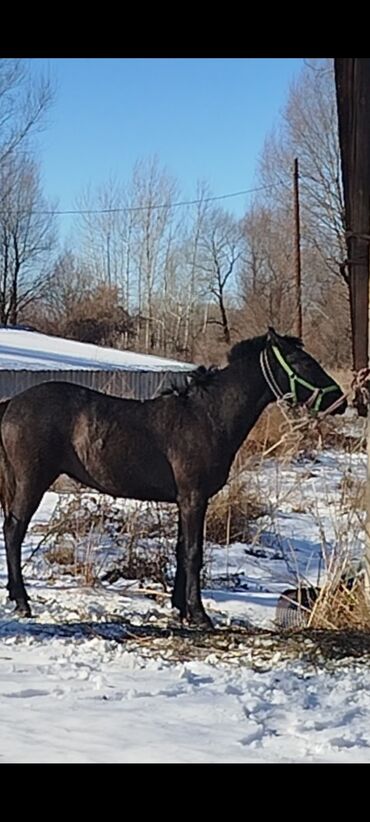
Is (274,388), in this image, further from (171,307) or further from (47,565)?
(171,307)

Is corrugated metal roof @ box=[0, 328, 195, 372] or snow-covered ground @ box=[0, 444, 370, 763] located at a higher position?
corrugated metal roof @ box=[0, 328, 195, 372]

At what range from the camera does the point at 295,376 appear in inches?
225

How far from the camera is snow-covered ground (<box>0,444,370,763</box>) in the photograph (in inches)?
126

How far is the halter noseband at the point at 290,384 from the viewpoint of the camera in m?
5.71

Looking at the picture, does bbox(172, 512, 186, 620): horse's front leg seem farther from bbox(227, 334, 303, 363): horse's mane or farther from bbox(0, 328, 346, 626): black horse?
bbox(227, 334, 303, 363): horse's mane

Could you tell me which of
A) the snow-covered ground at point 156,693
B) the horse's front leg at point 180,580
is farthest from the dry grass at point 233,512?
the horse's front leg at point 180,580

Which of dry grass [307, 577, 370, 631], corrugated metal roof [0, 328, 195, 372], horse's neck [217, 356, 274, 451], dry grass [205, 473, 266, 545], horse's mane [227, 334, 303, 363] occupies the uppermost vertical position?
corrugated metal roof [0, 328, 195, 372]

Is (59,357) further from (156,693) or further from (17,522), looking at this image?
(156,693)

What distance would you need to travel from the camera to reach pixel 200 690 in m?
4.00

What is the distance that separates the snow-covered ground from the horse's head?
2.26ft

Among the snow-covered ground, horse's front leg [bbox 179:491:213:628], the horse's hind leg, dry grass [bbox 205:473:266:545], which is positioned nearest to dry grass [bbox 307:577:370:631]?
the snow-covered ground

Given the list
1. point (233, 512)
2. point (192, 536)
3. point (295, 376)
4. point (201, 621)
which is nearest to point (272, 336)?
point (295, 376)
